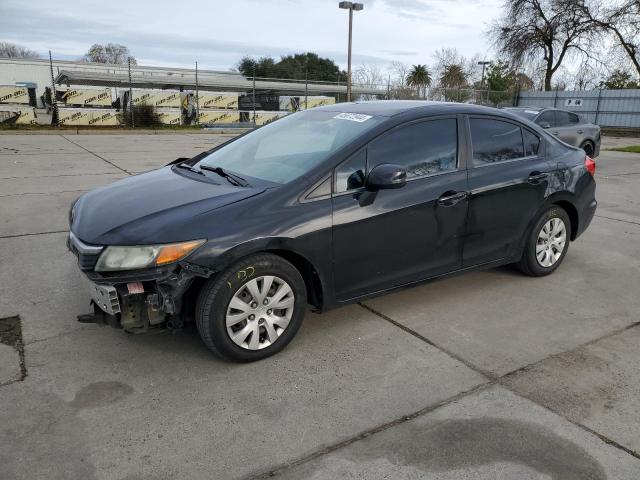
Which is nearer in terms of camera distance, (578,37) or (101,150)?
(101,150)

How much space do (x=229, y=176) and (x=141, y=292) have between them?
113 cm

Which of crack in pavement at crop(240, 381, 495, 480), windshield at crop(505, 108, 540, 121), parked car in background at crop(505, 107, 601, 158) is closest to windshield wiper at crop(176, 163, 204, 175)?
crack in pavement at crop(240, 381, 495, 480)

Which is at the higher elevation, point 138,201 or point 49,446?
point 138,201

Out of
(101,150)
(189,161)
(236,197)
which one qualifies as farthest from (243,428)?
(101,150)

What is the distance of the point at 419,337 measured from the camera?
12.4ft

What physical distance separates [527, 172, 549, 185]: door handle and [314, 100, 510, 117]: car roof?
628 millimetres

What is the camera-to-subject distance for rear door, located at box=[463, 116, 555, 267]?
425 cm

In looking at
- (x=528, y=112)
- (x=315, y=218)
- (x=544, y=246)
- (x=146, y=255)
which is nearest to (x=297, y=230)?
(x=315, y=218)

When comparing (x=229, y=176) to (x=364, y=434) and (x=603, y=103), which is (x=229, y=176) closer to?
(x=364, y=434)

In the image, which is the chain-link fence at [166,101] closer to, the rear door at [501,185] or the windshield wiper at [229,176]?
the rear door at [501,185]

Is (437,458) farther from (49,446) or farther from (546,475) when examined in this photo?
(49,446)

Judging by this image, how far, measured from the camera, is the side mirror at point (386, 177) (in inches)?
138

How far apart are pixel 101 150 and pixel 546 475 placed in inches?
579

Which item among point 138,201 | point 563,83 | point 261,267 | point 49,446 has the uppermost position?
point 563,83
